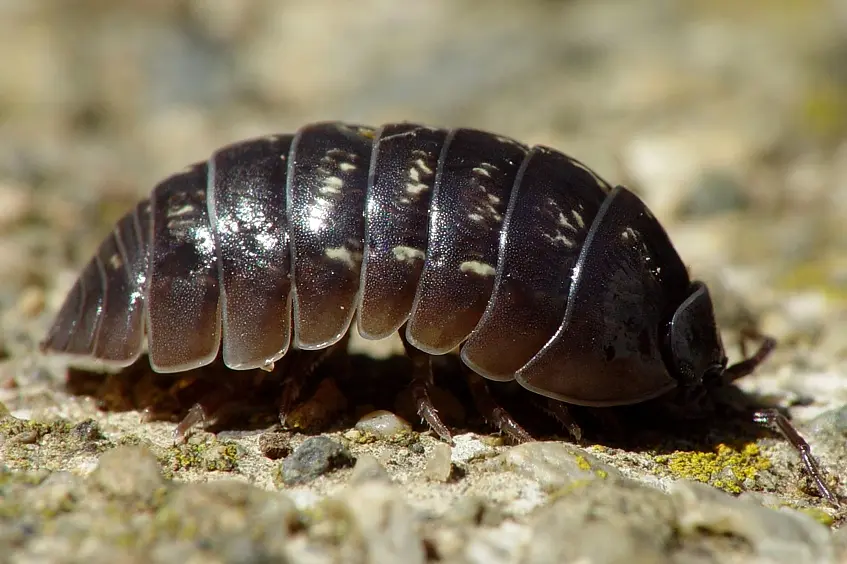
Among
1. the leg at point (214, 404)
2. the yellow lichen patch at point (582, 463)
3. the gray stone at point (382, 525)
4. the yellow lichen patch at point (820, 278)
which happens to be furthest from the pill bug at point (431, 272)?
the yellow lichen patch at point (820, 278)

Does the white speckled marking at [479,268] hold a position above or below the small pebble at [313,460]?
above

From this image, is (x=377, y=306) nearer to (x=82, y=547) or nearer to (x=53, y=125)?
(x=82, y=547)

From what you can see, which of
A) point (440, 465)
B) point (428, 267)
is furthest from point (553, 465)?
point (428, 267)

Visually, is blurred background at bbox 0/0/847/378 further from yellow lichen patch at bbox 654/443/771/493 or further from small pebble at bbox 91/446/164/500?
small pebble at bbox 91/446/164/500

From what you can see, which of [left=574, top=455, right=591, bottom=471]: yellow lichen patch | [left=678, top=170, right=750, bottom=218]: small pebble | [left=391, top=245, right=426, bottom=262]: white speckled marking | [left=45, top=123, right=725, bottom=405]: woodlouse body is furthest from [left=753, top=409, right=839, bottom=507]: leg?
[left=678, top=170, right=750, bottom=218]: small pebble

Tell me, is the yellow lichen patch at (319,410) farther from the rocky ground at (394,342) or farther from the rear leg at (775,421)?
the rear leg at (775,421)

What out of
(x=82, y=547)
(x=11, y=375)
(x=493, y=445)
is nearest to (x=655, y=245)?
(x=493, y=445)

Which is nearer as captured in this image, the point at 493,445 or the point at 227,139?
the point at 493,445
